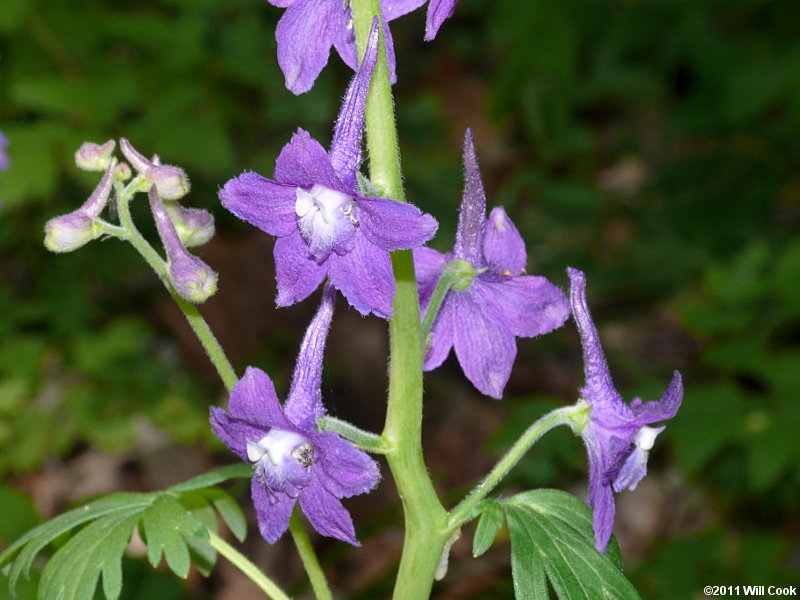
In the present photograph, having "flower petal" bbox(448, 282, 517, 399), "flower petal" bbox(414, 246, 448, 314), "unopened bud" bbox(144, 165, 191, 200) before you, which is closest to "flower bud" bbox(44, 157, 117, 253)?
"unopened bud" bbox(144, 165, 191, 200)

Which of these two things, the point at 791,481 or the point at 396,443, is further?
the point at 791,481

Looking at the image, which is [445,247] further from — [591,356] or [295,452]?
[295,452]

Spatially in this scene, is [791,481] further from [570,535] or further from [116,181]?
[116,181]

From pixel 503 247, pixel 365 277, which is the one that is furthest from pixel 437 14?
pixel 503 247

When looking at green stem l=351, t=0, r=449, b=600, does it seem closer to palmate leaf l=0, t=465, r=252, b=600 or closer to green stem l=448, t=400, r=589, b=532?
green stem l=448, t=400, r=589, b=532

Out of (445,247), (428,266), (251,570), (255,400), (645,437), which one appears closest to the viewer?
(255,400)

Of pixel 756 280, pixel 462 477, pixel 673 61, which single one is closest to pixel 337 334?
pixel 462 477
